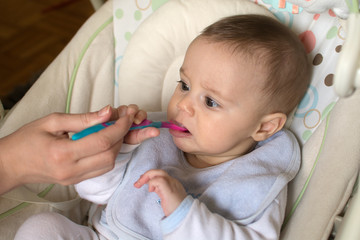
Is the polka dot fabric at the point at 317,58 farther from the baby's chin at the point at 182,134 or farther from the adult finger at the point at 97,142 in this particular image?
the adult finger at the point at 97,142

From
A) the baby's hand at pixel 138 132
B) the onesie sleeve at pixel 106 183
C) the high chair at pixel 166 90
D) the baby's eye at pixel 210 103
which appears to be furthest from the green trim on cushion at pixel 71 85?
the baby's eye at pixel 210 103

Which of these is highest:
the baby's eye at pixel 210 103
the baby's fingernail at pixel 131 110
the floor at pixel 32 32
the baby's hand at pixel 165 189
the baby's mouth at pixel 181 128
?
the baby's eye at pixel 210 103

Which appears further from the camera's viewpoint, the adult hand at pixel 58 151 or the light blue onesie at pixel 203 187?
the light blue onesie at pixel 203 187

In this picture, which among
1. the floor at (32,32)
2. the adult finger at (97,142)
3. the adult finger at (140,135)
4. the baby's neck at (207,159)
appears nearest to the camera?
the adult finger at (97,142)

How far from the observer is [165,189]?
75cm

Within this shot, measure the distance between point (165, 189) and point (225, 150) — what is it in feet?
0.70

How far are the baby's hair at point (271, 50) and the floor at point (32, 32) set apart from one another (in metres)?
1.36

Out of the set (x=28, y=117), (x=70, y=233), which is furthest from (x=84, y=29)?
(x=70, y=233)

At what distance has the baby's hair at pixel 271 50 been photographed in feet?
2.73

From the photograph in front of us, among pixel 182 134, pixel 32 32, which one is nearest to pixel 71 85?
→ pixel 182 134

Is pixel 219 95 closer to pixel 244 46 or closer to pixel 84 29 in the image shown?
pixel 244 46

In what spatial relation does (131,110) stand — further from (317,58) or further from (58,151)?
(317,58)

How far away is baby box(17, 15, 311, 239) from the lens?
2.66 feet

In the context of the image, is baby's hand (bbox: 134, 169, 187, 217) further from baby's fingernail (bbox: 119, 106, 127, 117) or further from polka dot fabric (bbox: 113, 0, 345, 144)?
polka dot fabric (bbox: 113, 0, 345, 144)
